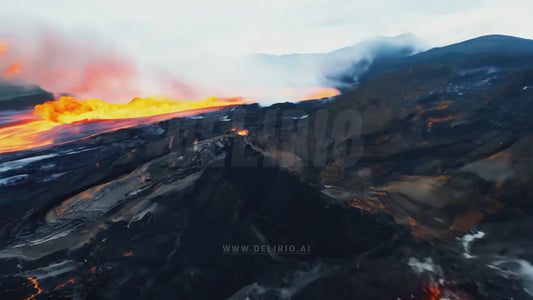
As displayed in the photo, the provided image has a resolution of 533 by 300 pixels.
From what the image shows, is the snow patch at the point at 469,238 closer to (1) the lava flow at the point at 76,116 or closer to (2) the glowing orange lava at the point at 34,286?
(2) the glowing orange lava at the point at 34,286

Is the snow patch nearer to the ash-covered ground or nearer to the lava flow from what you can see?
the ash-covered ground

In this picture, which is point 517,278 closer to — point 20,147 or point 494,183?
point 494,183

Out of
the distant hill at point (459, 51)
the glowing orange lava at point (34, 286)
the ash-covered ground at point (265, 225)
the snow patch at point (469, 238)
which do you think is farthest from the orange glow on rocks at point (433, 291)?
the distant hill at point (459, 51)

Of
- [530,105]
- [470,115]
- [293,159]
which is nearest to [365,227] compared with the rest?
[293,159]

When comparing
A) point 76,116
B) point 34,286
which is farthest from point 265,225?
point 76,116

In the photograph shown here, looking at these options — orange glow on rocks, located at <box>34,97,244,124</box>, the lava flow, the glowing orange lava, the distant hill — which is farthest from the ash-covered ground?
the distant hill

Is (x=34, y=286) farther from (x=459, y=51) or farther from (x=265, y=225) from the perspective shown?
(x=459, y=51)
